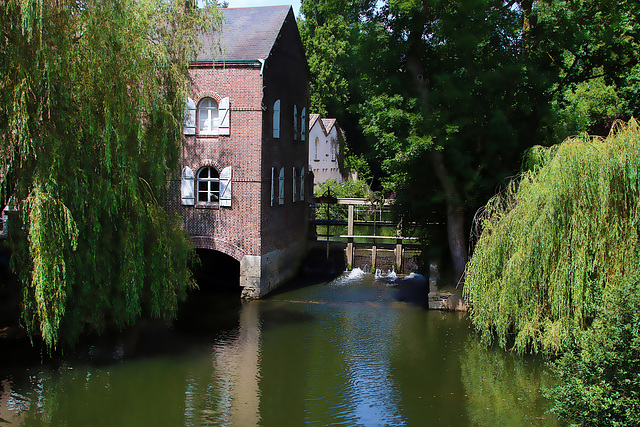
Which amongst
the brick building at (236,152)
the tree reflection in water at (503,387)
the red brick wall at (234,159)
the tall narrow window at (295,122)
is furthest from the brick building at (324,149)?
the tree reflection in water at (503,387)

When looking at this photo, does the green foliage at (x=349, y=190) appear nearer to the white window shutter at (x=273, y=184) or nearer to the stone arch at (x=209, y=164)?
the white window shutter at (x=273, y=184)

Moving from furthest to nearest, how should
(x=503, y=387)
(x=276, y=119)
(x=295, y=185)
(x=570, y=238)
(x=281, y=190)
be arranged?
1. (x=295, y=185)
2. (x=281, y=190)
3. (x=276, y=119)
4. (x=503, y=387)
5. (x=570, y=238)

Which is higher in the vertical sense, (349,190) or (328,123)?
(328,123)

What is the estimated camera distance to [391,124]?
50.5 ft

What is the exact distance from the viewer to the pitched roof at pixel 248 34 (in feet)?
58.2

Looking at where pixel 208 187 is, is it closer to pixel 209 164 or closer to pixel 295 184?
pixel 209 164

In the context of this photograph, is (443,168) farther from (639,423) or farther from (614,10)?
(639,423)

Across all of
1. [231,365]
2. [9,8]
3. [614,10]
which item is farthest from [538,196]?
[9,8]

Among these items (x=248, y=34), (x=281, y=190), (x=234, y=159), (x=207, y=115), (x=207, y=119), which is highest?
(x=248, y=34)

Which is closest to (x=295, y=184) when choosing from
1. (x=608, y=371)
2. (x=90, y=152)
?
(x=90, y=152)

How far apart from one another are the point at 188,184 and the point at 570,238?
11306 mm

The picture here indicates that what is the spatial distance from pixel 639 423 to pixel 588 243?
14.2ft

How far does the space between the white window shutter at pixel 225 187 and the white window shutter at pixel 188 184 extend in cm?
87

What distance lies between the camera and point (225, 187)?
17.8 m
